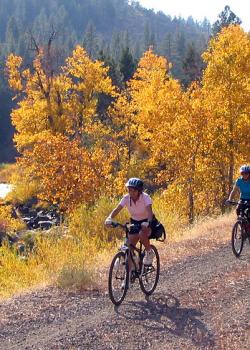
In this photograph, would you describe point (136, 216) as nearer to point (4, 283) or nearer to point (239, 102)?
point (4, 283)

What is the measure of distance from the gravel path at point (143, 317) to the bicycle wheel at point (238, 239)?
4.68ft

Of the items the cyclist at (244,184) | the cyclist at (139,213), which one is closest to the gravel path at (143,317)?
the cyclist at (139,213)

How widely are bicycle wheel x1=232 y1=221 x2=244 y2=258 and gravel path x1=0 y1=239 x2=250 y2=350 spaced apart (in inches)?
56.1

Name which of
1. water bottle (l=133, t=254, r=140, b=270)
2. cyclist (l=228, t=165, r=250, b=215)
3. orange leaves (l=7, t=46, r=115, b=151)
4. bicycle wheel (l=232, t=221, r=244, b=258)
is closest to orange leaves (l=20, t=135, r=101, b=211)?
orange leaves (l=7, t=46, r=115, b=151)

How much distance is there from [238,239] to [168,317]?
464cm

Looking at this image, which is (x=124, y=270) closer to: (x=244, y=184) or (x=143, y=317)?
(x=143, y=317)

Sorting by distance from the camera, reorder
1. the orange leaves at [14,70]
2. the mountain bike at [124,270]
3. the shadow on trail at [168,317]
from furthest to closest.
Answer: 1. the orange leaves at [14,70]
2. the mountain bike at [124,270]
3. the shadow on trail at [168,317]

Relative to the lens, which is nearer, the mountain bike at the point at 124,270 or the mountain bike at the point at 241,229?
the mountain bike at the point at 124,270

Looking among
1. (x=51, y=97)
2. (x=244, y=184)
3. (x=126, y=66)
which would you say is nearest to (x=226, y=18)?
(x=126, y=66)

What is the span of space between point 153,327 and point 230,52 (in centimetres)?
1660

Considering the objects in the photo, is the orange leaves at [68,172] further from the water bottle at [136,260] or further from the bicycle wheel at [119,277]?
the bicycle wheel at [119,277]

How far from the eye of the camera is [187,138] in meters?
22.0

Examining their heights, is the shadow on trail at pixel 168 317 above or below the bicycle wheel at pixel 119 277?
below

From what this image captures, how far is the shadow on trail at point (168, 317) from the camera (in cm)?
764
